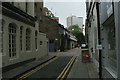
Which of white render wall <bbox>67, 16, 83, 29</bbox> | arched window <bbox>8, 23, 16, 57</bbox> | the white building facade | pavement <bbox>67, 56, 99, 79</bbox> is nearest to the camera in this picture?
pavement <bbox>67, 56, 99, 79</bbox>

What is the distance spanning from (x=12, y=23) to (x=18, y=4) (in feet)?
9.01

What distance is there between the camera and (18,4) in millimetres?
14859

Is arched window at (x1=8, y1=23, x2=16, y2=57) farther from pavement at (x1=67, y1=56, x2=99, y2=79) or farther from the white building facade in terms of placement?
pavement at (x1=67, y1=56, x2=99, y2=79)

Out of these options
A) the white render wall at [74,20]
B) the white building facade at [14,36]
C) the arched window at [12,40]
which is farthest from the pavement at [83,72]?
the white render wall at [74,20]

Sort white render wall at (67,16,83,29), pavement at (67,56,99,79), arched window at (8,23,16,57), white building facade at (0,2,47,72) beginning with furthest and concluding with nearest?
1. white render wall at (67,16,83,29)
2. arched window at (8,23,16,57)
3. white building facade at (0,2,47,72)
4. pavement at (67,56,99,79)

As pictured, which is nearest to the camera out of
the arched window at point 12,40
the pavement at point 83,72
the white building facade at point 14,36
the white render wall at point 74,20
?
the pavement at point 83,72

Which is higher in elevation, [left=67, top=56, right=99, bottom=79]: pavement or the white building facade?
the white building facade

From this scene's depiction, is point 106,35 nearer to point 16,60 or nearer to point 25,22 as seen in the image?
point 16,60

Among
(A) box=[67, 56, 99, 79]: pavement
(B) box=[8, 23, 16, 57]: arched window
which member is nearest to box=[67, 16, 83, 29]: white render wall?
(B) box=[8, 23, 16, 57]: arched window

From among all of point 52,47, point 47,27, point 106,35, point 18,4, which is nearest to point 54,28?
point 47,27

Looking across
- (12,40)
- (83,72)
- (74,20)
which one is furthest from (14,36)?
(74,20)

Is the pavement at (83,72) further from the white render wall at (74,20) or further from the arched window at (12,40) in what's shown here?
the white render wall at (74,20)

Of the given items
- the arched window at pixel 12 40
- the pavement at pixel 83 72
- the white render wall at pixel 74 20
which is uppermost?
the white render wall at pixel 74 20

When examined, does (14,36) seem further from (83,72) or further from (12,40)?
(83,72)
